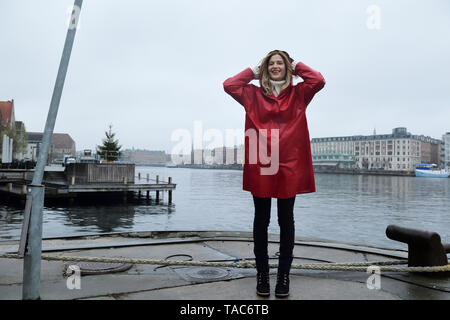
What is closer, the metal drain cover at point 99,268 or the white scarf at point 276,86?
the white scarf at point 276,86

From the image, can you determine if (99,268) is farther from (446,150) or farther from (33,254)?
(446,150)

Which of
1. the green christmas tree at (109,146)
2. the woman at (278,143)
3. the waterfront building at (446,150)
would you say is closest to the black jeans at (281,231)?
the woman at (278,143)

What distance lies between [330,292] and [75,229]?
18.8 meters

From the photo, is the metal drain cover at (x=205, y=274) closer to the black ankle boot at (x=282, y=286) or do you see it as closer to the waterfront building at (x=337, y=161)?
the black ankle boot at (x=282, y=286)

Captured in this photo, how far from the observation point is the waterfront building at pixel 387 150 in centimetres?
15170

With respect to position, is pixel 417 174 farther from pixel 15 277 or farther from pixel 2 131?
pixel 15 277

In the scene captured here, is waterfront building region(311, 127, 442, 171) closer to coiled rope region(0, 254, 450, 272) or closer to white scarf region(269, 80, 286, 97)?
coiled rope region(0, 254, 450, 272)

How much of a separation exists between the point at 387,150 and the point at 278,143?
562 ft

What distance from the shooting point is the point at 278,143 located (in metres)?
3.18

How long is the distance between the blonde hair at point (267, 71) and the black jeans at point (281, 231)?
1027mm

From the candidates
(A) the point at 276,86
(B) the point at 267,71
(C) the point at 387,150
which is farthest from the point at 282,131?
(C) the point at 387,150

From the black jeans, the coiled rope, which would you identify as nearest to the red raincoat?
the black jeans

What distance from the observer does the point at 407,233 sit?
161 inches
